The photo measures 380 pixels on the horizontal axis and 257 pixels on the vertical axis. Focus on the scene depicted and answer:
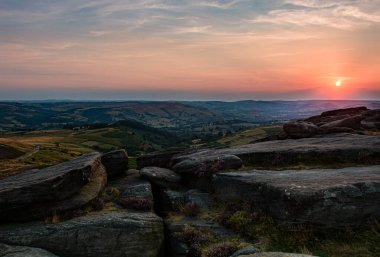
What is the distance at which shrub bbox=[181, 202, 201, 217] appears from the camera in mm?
24844

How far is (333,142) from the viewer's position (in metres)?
31.0

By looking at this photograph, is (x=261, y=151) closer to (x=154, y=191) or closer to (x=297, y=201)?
(x=154, y=191)

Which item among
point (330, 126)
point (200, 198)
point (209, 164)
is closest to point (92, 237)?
point (200, 198)

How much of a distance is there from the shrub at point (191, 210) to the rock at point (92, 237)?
3.06 metres

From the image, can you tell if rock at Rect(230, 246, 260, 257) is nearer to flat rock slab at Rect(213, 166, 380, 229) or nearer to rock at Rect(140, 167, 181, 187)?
flat rock slab at Rect(213, 166, 380, 229)

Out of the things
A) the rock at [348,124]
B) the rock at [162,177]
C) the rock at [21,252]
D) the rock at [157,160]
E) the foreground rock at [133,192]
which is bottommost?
the rock at [21,252]

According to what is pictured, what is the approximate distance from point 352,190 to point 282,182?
3.98 m

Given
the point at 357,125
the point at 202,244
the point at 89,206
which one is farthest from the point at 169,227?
the point at 357,125

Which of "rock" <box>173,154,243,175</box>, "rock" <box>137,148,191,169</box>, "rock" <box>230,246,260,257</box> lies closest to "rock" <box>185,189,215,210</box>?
"rock" <box>173,154,243,175</box>

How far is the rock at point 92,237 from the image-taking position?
2081 cm

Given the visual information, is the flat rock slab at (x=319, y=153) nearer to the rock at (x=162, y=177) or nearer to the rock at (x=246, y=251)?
the rock at (x=162, y=177)

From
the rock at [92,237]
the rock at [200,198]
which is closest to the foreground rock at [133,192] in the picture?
the rock at [92,237]

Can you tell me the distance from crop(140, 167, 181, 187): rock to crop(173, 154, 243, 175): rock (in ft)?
2.75

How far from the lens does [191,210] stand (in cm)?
2489
